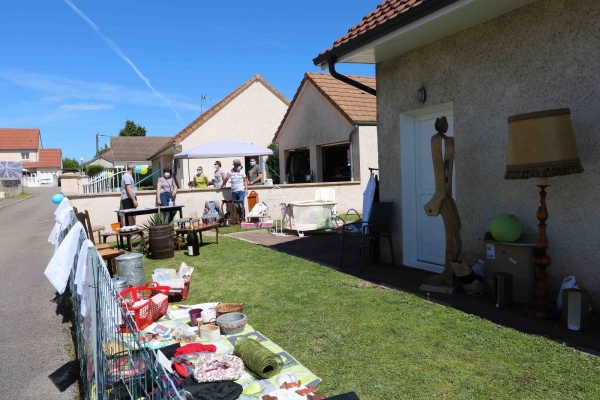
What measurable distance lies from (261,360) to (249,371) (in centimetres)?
22

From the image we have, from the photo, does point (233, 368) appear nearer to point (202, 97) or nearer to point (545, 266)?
point (545, 266)

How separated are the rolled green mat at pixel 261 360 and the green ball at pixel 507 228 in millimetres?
2798

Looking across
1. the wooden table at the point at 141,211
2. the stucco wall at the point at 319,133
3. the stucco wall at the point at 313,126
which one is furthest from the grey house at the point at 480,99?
the stucco wall at the point at 313,126

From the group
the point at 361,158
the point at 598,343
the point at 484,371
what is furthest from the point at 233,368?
the point at 361,158

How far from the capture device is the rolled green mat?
349cm

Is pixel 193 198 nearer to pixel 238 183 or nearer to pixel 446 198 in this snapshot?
pixel 238 183

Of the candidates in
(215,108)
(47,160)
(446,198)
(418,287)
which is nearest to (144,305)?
(418,287)

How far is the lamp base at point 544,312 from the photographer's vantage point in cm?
434

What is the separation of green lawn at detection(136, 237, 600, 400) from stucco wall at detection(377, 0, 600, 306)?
49.8 inches

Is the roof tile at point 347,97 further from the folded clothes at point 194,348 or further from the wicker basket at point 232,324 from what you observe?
the folded clothes at point 194,348

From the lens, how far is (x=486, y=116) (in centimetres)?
537

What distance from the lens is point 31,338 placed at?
4.97m

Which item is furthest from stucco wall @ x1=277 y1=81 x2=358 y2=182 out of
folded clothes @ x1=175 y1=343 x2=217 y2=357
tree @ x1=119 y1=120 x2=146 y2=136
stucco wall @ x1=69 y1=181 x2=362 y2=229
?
tree @ x1=119 y1=120 x2=146 y2=136

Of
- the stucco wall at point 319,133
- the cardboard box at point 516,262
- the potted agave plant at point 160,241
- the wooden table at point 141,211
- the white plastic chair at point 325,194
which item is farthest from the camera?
the stucco wall at point 319,133
